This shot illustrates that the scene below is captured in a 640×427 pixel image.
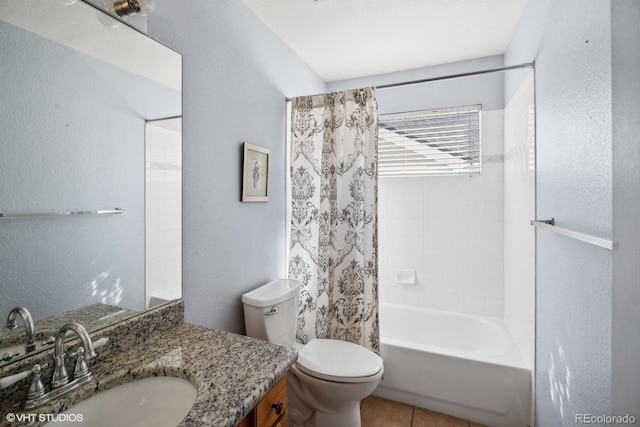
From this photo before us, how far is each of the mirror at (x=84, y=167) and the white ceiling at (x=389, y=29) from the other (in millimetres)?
1005

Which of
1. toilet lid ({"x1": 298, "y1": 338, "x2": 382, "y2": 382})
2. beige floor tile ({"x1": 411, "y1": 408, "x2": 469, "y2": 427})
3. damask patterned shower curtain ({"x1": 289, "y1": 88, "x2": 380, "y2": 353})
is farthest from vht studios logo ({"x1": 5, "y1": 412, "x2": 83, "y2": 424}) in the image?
beige floor tile ({"x1": 411, "y1": 408, "x2": 469, "y2": 427})

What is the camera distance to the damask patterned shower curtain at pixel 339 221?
1.99 meters

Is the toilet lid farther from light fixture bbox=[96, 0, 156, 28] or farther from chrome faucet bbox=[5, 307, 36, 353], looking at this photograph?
light fixture bbox=[96, 0, 156, 28]

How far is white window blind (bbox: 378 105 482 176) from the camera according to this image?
8.38 ft

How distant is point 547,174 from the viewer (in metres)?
1.45

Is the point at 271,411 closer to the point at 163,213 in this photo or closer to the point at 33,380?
the point at 33,380

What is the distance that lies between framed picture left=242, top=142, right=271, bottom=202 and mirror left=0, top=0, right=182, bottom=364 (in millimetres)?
494

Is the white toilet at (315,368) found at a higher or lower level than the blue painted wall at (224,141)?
lower

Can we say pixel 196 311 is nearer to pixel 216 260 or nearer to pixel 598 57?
pixel 216 260

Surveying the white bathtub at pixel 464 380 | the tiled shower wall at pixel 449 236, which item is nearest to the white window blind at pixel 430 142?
the tiled shower wall at pixel 449 236

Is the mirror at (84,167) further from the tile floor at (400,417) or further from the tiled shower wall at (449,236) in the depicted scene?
the tiled shower wall at (449,236)

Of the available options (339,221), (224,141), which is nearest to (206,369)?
(224,141)

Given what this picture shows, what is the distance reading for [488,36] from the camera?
2.19 meters

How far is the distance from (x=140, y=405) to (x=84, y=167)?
774 mm
